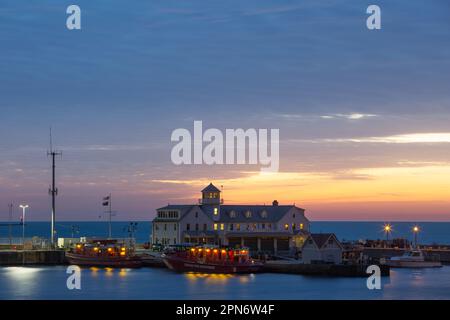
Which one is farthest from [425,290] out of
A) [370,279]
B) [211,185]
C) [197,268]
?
[211,185]

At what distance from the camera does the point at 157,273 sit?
12306cm

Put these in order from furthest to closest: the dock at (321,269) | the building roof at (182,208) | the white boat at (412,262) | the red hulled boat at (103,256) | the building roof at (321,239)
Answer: the building roof at (182,208), the white boat at (412,262), the red hulled boat at (103,256), the building roof at (321,239), the dock at (321,269)

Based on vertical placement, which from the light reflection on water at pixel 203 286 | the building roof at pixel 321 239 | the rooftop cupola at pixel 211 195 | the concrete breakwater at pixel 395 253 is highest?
the rooftop cupola at pixel 211 195

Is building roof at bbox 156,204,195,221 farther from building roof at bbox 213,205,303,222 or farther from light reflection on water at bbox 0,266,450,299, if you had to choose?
light reflection on water at bbox 0,266,450,299

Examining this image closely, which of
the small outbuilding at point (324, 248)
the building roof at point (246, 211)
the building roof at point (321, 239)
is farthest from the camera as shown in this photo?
the building roof at point (246, 211)

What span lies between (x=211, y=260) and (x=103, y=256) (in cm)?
1808

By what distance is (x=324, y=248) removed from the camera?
121 metres

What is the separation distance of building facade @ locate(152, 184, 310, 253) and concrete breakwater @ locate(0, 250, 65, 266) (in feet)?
55.1

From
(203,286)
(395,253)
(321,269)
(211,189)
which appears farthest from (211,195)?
(203,286)

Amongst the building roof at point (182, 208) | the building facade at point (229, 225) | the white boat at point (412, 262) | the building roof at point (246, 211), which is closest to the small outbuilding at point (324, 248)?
the white boat at point (412, 262)

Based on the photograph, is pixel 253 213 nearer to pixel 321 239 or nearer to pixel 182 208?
pixel 182 208

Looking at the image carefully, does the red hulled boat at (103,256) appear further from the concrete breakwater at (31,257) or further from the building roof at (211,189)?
the building roof at (211,189)

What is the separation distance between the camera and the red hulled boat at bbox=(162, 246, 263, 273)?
122 metres

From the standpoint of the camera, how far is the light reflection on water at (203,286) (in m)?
97.8
